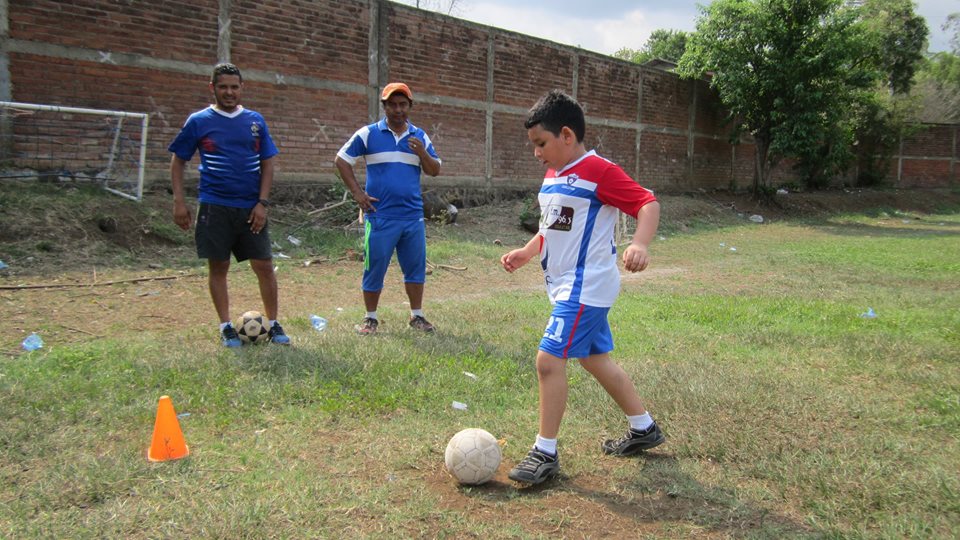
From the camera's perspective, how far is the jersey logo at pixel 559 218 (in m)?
Result: 3.13

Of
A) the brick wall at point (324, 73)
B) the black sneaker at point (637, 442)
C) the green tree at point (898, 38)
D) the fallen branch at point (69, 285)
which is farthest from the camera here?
the green tree at point (898, 38)

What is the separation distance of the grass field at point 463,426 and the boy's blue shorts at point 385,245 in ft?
1.60

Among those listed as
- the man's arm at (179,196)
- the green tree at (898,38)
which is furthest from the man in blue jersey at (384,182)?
the green tree at (898,38)

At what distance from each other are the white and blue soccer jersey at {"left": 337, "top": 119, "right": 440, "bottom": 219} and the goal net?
5.58m

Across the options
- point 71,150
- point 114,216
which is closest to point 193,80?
point 71,150

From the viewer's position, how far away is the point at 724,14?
67.6ft

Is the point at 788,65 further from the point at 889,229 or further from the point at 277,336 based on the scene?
the point at 277,336

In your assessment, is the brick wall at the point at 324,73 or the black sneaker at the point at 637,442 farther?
the brick wall at the point at 324,73

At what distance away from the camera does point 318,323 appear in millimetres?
5859

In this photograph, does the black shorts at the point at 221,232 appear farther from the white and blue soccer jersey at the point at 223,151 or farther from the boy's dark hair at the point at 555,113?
the boy's dark hair at the point at 555,113

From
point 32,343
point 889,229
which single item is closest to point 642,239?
point 32,343

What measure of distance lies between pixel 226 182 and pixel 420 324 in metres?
1.98

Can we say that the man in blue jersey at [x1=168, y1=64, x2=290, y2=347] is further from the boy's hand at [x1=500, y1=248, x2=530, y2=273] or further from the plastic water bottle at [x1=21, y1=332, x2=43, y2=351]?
the boy's hand at [x1=500, y1=248, x2=530, y2=273]

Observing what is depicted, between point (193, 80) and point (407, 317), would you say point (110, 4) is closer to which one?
point (193, 80)
